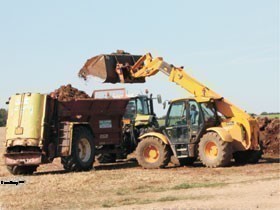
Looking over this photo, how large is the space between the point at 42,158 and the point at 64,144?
0.86m

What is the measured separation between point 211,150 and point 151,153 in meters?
2.12

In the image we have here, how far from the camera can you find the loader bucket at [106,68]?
20984 millimetres

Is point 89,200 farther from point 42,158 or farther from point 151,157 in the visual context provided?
point 151,157

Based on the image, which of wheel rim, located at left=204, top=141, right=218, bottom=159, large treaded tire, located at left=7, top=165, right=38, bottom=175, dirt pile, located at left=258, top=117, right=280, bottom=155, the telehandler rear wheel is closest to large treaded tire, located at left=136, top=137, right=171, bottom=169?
the telehandler rear wheel

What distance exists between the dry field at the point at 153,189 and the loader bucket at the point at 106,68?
4.10 meters

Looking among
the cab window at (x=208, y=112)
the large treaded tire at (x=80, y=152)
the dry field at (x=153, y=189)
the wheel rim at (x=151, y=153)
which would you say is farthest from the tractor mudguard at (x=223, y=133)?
the large treaded tire at (x=80, y=152)

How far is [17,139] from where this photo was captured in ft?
60.1

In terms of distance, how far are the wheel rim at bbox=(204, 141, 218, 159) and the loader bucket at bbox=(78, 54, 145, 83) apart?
169 inches

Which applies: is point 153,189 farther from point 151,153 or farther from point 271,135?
point 271,135

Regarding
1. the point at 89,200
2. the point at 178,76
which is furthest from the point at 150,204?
the point at 178,76

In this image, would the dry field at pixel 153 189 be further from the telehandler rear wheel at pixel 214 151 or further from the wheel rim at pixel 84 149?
the wheel rim at pixel 84 149

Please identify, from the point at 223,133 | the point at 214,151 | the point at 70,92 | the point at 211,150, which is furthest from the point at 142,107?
the point at 223,133

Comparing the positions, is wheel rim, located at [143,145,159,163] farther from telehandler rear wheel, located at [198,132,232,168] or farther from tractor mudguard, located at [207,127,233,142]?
tractor mudguard, located at [207,127,233,142]

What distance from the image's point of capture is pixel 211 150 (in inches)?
746
